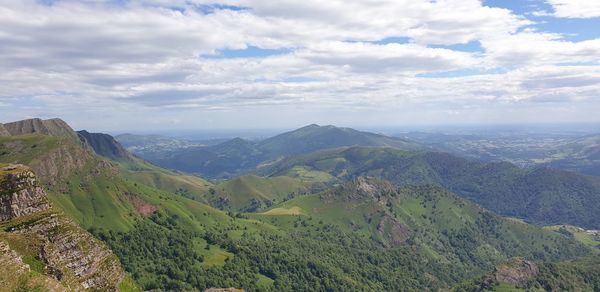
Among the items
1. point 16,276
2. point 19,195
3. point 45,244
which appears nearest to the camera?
point 16,276

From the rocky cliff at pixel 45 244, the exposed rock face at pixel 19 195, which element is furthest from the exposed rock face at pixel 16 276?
the exposed rock face at pixel 19 195

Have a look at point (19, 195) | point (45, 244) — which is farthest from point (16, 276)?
point (19, 195)

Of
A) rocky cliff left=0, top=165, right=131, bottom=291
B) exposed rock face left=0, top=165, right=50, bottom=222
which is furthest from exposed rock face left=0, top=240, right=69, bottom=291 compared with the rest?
exposed rock face left=0, top=165, right=50, bottom=222

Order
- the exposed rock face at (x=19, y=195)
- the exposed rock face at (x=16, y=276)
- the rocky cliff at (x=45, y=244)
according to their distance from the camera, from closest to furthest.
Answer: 1. the exposed rock face at (x=16, y=276)
2. the rocky cliff at (x=45, y=244)
3. the exposed rock face at (x=19, y=195)

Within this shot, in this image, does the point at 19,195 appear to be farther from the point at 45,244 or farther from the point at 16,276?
the point at 16,276

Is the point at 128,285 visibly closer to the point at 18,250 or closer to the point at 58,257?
the point at 58,257

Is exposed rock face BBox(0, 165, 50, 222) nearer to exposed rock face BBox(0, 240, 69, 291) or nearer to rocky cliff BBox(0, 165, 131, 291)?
rocky cliff BBox(0, 165, 131, 291)

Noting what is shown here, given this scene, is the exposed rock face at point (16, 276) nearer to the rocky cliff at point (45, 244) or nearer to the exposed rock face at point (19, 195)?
the rocky cliff at point (45, 244)
